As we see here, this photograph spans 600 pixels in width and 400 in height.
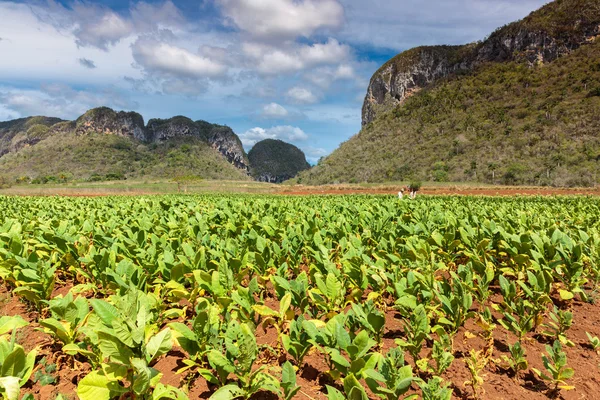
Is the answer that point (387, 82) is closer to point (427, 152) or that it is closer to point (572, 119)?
point (427, 152)

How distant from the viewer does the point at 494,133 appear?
6956 cm

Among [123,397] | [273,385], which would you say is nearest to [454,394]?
[273,385]

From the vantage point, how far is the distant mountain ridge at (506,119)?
57.3 metres

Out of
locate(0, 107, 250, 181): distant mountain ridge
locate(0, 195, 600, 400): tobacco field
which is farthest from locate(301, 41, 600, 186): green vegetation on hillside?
locate(0, 107, 250, 181): distant mountain ridge

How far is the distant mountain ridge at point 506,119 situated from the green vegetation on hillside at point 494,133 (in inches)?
8.0

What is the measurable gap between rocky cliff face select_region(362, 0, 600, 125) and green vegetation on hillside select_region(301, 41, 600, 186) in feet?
17.9

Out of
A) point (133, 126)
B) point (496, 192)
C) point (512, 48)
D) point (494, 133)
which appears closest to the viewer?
point (496, 192)

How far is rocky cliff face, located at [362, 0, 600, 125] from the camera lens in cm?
8594

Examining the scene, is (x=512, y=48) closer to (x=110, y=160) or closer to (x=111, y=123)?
(x=110, y=160)

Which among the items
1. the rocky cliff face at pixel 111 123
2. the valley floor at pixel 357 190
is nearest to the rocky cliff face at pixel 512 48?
the valley floor at pixel 357 190

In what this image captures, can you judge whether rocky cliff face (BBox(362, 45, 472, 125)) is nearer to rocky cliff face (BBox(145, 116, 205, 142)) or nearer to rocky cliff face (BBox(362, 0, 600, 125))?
rocky cliff face (BBox(362, 0, 600, 125))

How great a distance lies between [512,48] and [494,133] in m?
43.0

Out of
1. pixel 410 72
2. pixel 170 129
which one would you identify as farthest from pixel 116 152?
pixel 410 72

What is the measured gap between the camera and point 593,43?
8069cm
